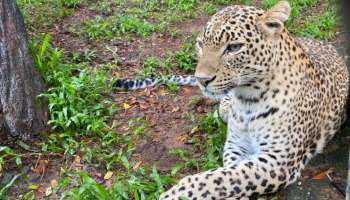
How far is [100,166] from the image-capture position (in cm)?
488

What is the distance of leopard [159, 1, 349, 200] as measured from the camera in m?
4.01

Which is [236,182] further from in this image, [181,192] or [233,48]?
[233,48]

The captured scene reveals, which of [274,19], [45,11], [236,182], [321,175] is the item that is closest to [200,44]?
[274,19]

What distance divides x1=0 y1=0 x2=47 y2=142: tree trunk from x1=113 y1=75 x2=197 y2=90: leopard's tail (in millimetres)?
1307

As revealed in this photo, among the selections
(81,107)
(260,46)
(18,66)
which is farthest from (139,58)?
(260,46)

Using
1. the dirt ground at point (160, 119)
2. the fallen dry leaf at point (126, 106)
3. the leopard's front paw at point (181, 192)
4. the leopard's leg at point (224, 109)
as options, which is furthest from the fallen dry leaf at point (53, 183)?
the leopard's leg at point (224, 109)

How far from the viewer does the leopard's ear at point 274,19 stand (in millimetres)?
3965

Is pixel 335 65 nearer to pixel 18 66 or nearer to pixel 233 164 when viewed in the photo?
pixel 233 164

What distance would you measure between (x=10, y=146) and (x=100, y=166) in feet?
3.43

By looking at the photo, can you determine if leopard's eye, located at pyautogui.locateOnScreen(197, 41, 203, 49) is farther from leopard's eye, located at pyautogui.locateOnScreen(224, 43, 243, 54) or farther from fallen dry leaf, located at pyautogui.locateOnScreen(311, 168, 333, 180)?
fallen dry leaf, located at pyautogui.locateOnScreen(311, 168, 333, 180)

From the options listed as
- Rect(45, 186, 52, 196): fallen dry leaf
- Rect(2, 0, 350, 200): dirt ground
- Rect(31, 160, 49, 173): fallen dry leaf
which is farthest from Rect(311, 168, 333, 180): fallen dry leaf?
Rect(31, 160, 49, 173): fallen dry leaf

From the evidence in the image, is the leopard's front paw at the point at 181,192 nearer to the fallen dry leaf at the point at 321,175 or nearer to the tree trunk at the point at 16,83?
the fallen dry leaf at the point at 321,175

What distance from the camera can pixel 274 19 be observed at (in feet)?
13.0

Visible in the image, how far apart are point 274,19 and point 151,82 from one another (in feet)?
9.28
